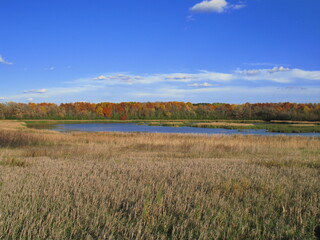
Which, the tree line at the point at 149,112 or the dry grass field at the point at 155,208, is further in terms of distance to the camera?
the tree line at the point at 149,112

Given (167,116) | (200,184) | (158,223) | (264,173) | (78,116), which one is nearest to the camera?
(158,223)

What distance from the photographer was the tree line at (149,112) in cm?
11053

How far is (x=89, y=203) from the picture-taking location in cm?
519

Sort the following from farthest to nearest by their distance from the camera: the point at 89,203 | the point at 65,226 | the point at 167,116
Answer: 1. the point at 167,116
2. the point at 89,203
3. the point at 65,226

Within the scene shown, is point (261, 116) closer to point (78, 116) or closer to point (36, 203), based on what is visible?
point (78, 116)

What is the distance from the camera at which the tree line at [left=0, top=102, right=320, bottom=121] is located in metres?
111

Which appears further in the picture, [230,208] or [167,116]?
[167,116]

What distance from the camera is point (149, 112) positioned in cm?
14012

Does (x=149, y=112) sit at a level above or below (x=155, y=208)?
above

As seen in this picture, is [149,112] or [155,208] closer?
[155,208]

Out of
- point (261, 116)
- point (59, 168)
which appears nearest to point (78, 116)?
point (261, 116)

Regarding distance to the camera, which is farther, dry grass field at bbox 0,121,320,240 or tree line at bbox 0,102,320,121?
tree line at bbox 0,102,320,121

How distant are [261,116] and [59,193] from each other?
11889 centimetres

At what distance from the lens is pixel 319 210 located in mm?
5234
